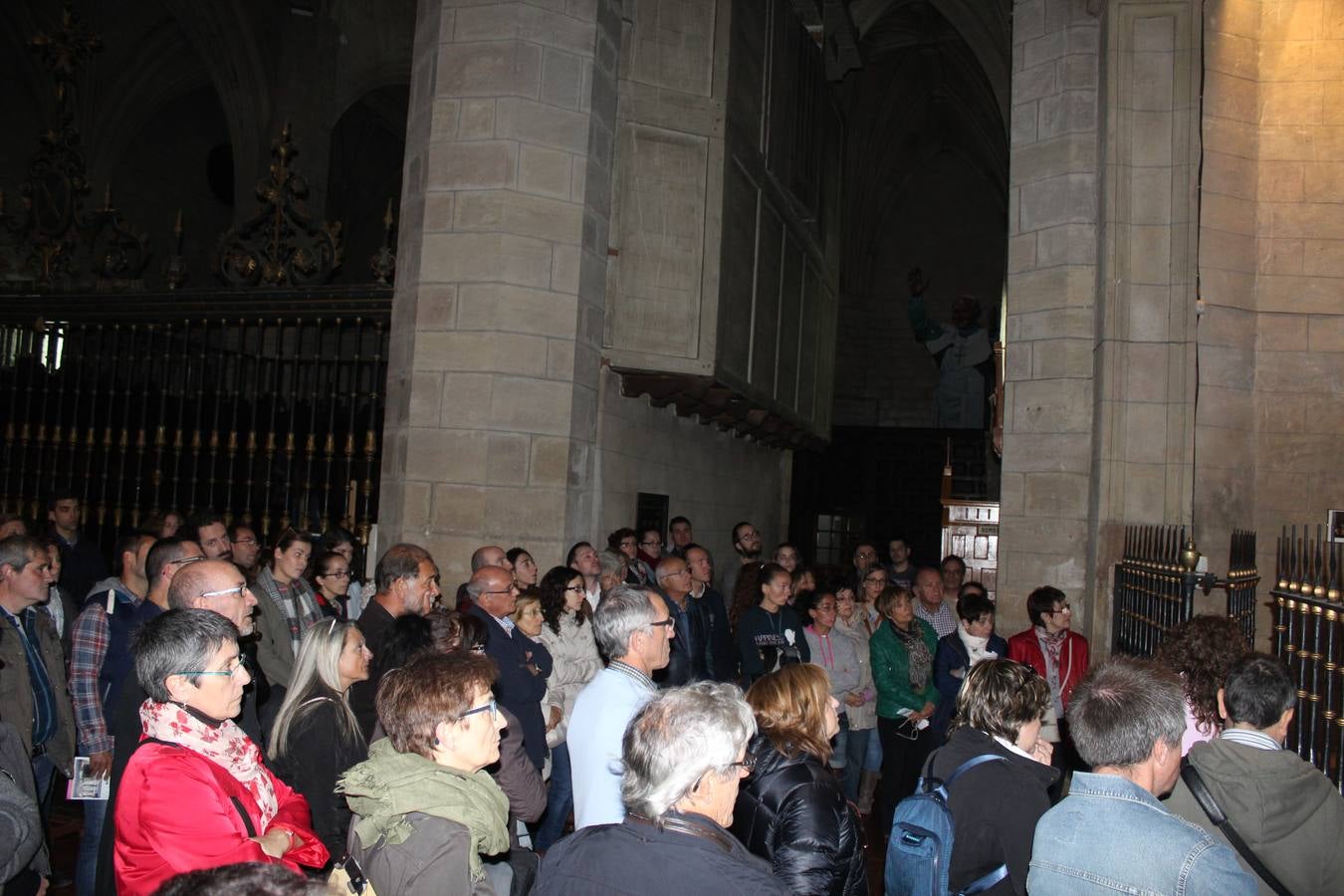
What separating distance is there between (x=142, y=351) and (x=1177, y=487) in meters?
8.40

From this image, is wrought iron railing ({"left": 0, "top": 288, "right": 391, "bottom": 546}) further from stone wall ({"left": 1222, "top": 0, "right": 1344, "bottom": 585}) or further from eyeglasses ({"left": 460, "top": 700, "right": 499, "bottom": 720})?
stone wall ({"left": 1222, "top": 0, "right": 1344, "bottom": 585})

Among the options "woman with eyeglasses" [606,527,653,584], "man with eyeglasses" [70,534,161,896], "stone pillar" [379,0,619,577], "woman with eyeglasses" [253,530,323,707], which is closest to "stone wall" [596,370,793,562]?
"woman with eyeglasses" [606,527,653,584]

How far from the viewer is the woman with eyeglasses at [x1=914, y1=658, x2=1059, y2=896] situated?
9.34ft

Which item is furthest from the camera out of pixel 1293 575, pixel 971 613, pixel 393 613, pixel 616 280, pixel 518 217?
pixel 616 280

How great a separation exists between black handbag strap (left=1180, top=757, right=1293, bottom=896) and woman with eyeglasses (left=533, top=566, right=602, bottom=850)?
9.89ft

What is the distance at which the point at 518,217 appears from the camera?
7605mm

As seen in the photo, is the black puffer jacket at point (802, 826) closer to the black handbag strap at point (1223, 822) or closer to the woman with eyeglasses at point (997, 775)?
the woman with eyeglasses at point (997, 775)

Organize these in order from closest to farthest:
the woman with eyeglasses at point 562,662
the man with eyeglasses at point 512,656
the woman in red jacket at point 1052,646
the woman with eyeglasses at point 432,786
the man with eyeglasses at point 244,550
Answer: the woman with eyeglasses at point 432,786
the man with eyeglasses at point 512,656
the woman with eyeglasses at point 562,662
the woman in red jacket at point 1052,646
the man with eyeglasses at point 244,550

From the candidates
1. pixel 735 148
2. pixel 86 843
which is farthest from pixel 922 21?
pixel 86 843

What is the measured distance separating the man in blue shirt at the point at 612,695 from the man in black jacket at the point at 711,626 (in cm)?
319

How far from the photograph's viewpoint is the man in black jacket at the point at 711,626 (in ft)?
22.6

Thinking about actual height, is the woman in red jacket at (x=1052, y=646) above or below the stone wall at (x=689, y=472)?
below

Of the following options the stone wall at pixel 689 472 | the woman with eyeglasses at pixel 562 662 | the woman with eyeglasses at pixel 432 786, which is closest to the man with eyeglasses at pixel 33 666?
the woman with eyeglasses at pixel 562 662

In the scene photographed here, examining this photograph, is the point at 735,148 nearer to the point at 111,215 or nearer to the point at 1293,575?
the point at 111,215
